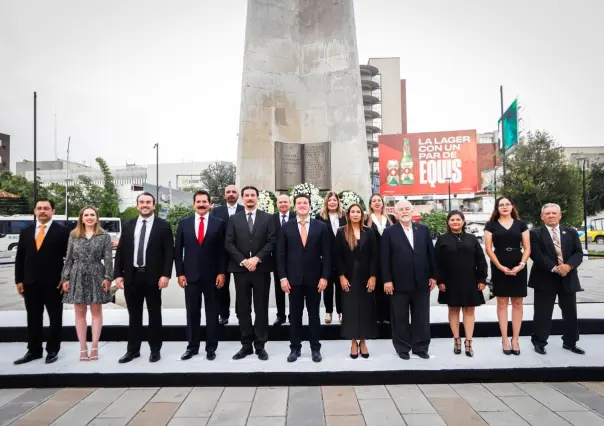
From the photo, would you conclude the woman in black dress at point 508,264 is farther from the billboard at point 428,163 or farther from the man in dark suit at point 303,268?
the billboard at point 428,163

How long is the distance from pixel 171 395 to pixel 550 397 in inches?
132

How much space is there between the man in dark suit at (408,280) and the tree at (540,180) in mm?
14676

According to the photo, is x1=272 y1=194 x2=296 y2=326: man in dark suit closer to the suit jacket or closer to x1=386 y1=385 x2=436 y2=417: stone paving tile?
the suit jacket

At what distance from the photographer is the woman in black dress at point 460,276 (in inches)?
169

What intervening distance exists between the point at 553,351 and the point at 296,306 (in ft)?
9.23

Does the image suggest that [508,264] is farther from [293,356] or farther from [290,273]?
[293,356]

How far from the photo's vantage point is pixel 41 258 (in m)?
4.37

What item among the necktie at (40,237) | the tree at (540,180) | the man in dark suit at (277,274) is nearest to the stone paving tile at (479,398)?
the man in dark suit at (277,274)

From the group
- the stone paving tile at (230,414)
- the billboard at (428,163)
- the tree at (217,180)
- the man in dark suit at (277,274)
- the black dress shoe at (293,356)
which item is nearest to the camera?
the stone paving tile at (230,414)

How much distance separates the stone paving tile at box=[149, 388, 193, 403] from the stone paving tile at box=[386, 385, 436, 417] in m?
1.87

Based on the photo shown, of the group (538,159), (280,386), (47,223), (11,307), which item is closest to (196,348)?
(280,386)

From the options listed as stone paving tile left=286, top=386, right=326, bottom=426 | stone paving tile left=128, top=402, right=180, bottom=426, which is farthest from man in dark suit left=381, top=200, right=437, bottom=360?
stone paving tile left=128, top=402, right=180, bottom=426

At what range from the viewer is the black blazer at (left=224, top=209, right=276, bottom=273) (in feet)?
14.4

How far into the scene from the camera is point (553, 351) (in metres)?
4.36
